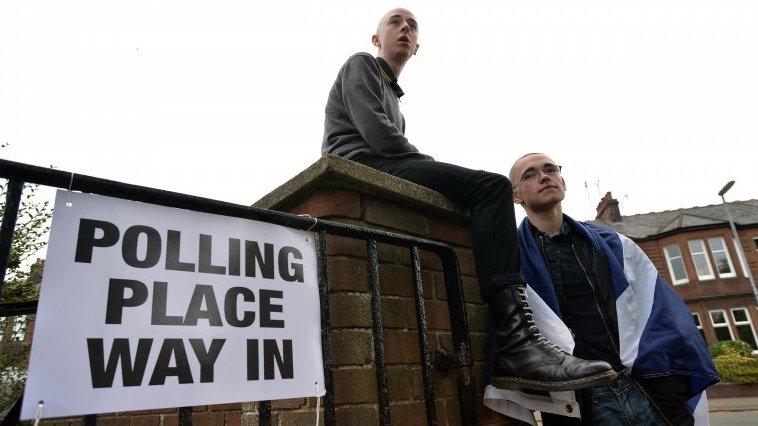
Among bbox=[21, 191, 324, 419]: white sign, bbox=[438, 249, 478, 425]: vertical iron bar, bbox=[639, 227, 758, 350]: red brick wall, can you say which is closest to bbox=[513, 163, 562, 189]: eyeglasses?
bbox=[438, 249, 478, 425]: vertical iron bar

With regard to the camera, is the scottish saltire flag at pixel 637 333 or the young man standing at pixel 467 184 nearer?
the young man standing at pixel 467 184

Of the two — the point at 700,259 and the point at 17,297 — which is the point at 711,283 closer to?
the point at 700,259

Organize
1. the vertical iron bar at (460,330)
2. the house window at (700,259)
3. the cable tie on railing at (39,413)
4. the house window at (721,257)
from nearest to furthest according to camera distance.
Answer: the cable tie on railing at (39,413)
the vertical iron bar at (460,330)
the house window at (721,257)
the house window at (700,259)

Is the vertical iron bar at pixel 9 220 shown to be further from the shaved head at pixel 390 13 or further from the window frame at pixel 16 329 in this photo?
the window frame at pixel 16 329

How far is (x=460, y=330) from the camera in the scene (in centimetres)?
183

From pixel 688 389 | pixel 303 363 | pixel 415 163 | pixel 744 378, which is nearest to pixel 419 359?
pixel 303 363

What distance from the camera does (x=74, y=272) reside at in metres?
0.99

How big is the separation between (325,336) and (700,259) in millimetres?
29265

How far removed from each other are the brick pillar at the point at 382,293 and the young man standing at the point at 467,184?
182 mm

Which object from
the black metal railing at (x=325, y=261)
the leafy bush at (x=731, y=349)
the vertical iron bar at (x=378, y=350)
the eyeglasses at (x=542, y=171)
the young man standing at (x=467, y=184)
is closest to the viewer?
the black metal railing at (x=325, y=261)

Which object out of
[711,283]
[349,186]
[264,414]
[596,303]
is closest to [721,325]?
[711,283]

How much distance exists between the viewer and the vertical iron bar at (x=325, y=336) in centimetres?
129

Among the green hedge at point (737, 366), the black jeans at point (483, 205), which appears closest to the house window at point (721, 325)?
the green hedge at point (737, 366)

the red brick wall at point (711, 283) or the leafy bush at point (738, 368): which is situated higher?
the red brick wall at point (711, 283)
